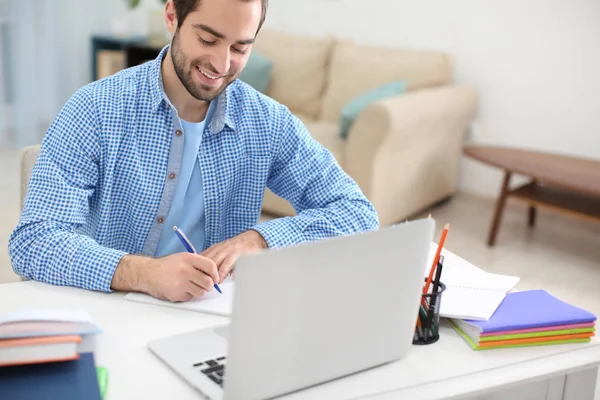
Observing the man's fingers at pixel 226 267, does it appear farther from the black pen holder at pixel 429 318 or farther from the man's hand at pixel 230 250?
the black pen holder at pixel 429 318

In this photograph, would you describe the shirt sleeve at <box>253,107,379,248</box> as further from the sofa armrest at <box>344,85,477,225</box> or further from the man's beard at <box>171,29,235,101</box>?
the sofa armrest at <box>344,85,477,225</box>

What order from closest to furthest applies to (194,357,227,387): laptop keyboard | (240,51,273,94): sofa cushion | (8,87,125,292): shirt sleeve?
(194,357,227,387): laptop keyboard, (8,87,125,292): shirt sleeve, (240,51,273,94): sofa cushion

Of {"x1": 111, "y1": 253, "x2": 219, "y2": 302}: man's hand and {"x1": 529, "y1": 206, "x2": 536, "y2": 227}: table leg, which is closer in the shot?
{"x1": 111, "y1": 253, "x2": 219, "y2": 302}: man's hand

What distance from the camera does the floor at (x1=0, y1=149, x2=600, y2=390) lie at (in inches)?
120

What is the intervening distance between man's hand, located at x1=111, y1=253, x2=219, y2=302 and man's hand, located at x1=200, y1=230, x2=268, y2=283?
0.10 metres

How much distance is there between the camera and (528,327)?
1136mm

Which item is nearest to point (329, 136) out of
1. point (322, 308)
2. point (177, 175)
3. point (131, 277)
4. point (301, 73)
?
point (301, 73)

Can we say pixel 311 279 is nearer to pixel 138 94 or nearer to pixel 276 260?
pixel 276 260

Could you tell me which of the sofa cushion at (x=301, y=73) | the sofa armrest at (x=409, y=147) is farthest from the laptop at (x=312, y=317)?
the sofa cushion at (x=301, y=73)

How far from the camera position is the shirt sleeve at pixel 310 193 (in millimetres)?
1442

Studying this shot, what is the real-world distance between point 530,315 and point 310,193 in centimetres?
56

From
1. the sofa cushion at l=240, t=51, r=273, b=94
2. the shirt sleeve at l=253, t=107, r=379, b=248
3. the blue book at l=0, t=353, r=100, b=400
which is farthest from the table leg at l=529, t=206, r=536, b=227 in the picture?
the blue book at l=0, t=353, r=100, b=400

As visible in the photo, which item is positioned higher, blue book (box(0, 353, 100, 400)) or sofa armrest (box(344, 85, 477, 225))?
blue book (box(0, 353, 100, 400))

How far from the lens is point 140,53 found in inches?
190
